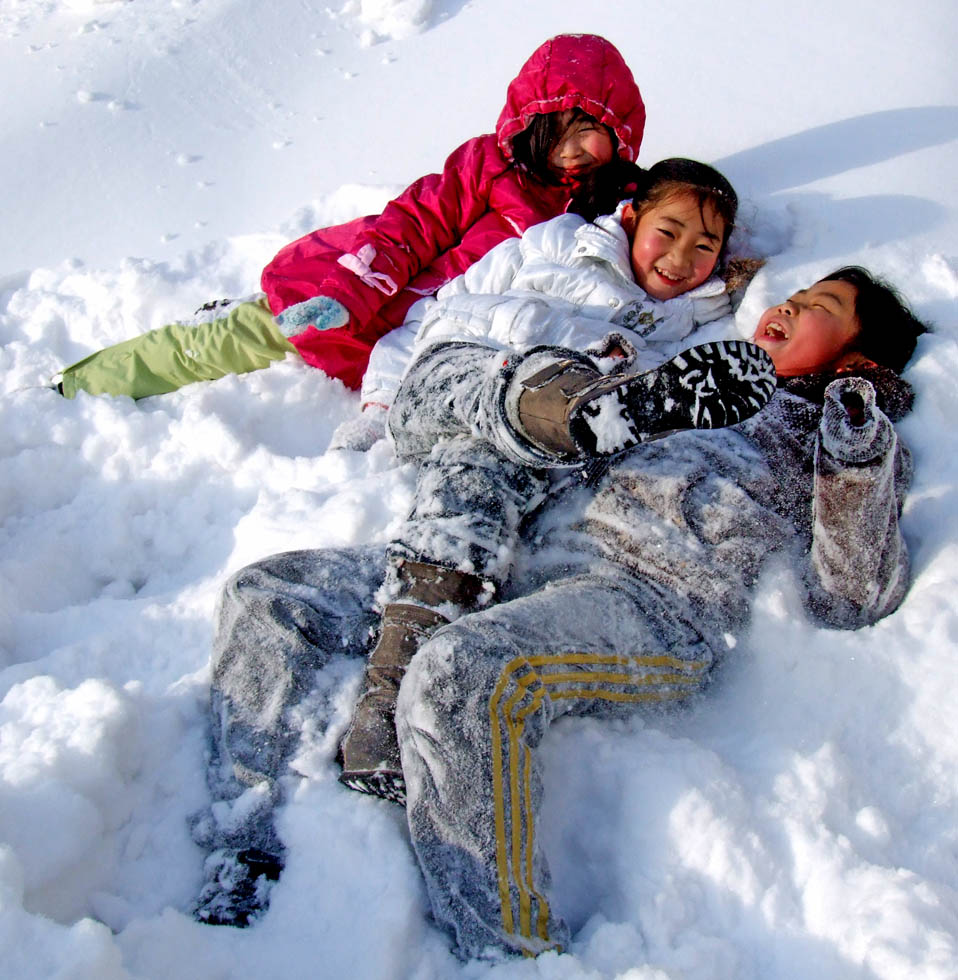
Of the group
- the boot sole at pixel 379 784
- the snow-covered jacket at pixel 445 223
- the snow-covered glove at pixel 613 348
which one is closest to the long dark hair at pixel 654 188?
the snow-covered jacket at pixel 445 223

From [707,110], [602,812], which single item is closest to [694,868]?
[602,812]

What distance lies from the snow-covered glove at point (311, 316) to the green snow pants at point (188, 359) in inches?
7.5

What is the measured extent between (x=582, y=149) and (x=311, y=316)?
945 millimetres

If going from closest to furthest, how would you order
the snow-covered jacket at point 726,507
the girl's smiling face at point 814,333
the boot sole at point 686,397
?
the boot sole at point 686,397
the snow-covered jacket at point 726,507
the girl's smiling face at point 814,333

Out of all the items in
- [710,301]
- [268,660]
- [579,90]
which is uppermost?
[579,90]

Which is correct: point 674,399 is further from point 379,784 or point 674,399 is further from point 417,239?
point 417,239

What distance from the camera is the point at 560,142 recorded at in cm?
253

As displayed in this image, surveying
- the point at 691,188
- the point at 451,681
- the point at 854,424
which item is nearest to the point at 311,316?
the point at 691,188

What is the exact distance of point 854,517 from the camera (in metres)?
1.47

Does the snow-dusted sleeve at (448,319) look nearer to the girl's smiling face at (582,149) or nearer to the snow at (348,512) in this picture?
the snow at (348,512)

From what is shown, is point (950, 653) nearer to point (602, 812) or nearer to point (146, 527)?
point (602, 812)

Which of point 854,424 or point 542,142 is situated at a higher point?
point 542,142

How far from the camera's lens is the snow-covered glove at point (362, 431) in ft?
6.93

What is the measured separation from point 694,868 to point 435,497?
0.73m
